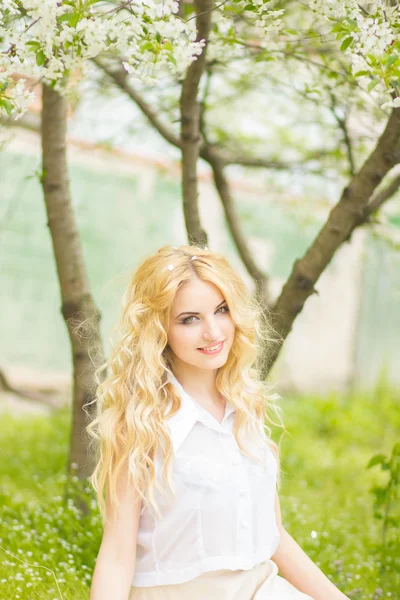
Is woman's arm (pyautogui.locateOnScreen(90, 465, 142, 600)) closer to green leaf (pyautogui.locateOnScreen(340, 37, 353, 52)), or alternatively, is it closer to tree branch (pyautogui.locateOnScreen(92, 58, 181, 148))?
green leaf (pyautogui.locateOnScreen(340, 37, 353, 52))

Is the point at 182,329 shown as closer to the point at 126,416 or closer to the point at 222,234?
the point at 126,416

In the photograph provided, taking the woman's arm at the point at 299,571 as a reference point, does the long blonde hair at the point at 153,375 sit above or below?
above

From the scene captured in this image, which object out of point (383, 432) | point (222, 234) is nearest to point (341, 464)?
point (383, 432)

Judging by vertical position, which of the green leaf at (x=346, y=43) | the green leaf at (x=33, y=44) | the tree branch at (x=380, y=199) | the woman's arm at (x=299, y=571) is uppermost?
the green leaf at (x=346, y=43)

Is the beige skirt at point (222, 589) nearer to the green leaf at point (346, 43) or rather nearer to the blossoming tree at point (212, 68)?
the blossoming tree at point (212, 68)

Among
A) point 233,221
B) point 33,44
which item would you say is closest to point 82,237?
point 233,221

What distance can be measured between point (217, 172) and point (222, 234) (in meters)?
4.52

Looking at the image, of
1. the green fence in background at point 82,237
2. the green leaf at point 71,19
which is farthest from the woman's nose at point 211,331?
the green fence in background at point 82,237

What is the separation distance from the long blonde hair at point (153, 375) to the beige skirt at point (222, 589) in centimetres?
22

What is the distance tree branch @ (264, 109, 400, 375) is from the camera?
2775 millimetres

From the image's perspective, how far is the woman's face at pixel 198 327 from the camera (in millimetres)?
2012

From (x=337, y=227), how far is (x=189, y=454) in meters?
1.36

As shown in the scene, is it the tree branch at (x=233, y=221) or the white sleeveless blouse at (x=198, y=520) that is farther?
the tree branch at (x=233, y=221)

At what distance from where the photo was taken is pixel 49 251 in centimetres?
773
